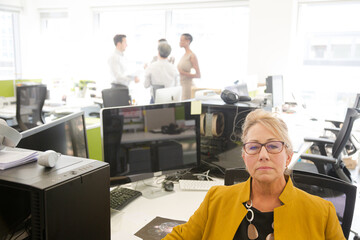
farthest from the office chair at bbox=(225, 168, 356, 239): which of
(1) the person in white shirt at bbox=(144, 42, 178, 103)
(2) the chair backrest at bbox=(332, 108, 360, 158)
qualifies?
(1) the person in white shirt at bbox=(144, 42, 178, 103)

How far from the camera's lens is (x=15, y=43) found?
7.38m

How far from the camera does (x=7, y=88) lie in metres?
5.07

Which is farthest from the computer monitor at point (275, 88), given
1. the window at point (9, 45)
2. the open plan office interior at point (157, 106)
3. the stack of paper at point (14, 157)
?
the window at point (9, 45)

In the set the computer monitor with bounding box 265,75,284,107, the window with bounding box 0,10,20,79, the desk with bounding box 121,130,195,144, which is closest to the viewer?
Result: the desk with bounding box 121,130,195,144

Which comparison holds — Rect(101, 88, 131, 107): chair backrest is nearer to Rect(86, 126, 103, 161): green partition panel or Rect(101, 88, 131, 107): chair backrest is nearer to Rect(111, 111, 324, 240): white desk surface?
Rect(86, 126, 103, 161): green partition panel

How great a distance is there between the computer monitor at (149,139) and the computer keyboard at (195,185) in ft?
0.29

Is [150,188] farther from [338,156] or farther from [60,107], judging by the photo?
[60,107]

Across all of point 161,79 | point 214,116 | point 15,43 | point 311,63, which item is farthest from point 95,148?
point 15,43

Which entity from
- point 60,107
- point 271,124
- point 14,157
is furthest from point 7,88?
point 271,124

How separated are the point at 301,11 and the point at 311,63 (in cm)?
80

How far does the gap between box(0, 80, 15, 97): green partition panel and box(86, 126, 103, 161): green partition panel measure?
11.2 feet

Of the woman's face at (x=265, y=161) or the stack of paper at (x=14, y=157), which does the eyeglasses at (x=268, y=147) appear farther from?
the stack of paper at (x=14, y=157)

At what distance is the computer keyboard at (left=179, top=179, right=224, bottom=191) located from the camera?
2014 millimetres

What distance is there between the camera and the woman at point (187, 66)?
5.41m
